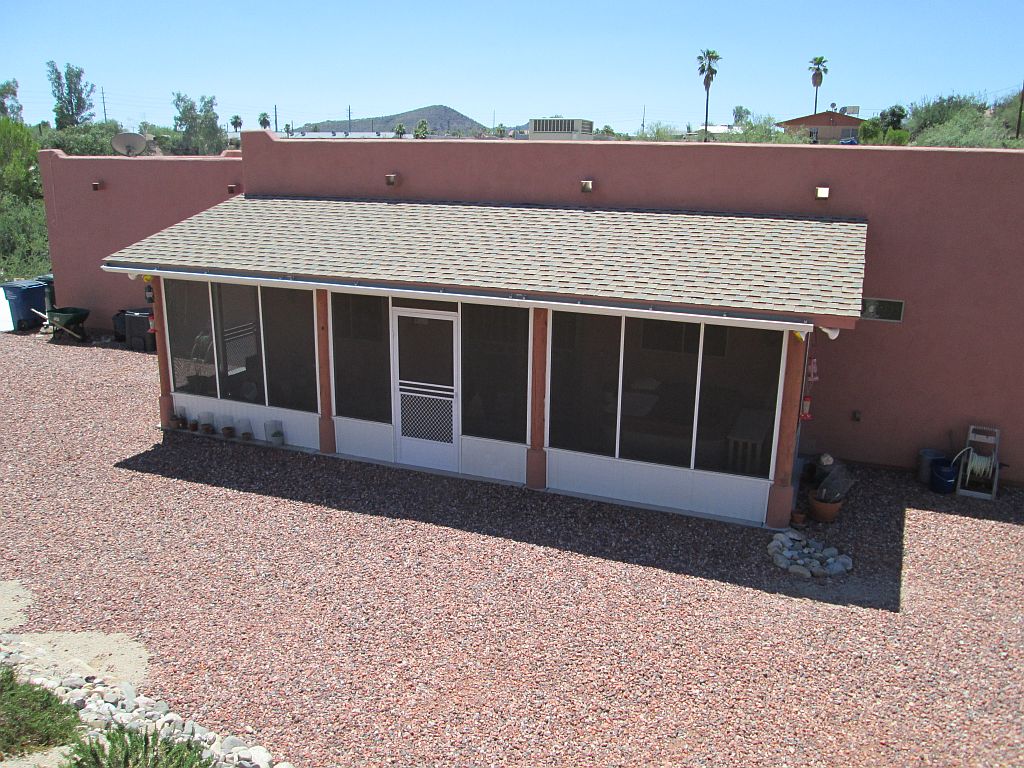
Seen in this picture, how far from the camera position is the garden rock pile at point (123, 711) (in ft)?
19.9

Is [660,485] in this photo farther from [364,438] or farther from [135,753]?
[135,753]

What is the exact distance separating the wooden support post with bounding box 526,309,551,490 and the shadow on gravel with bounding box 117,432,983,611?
30 cm

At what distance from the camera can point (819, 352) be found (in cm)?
1208

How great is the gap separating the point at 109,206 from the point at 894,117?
52872 mm

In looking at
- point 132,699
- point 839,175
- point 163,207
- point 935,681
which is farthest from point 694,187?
point 163,207

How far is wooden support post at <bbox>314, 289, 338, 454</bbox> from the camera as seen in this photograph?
11.9 metres

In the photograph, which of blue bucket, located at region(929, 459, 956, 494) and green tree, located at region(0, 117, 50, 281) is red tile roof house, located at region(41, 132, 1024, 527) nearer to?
blue bucket, located at region(929, 459, 956, 494)

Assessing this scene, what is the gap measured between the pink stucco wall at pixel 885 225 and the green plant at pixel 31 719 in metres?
9.58

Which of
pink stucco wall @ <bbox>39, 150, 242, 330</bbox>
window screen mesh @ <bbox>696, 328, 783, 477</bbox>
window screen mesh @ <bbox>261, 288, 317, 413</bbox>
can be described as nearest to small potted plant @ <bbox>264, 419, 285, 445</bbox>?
window screen mesh @ <bbox>261, 288, 317, 413</bbox>

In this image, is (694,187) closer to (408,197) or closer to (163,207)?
(408,197)

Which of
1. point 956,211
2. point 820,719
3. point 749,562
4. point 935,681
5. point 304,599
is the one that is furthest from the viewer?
point 956,211

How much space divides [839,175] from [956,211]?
1589 millimetres

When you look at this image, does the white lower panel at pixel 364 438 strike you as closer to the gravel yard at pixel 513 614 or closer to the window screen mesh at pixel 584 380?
the gravel yard at pixel 513 614

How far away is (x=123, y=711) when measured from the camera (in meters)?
6.55
